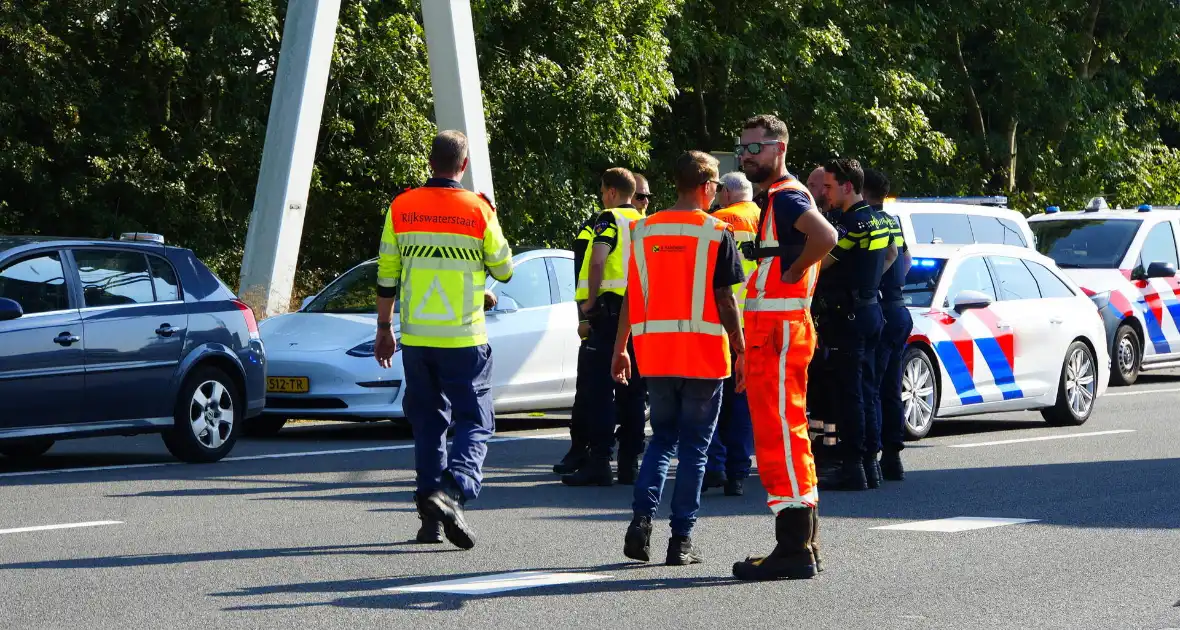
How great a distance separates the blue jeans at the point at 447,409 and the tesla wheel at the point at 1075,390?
7372 millimetres

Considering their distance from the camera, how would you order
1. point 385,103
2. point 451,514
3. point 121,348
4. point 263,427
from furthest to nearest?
1. point 385,103
2. point 263,427
3. point 121,348
4. point 451,514

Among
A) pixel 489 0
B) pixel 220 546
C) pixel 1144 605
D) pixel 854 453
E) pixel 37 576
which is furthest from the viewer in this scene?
pixel 489 0

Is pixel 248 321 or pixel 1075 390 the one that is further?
pixel 1075 390

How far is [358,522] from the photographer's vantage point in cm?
884

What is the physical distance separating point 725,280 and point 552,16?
1967 cm

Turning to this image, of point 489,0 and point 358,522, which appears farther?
point 489,0

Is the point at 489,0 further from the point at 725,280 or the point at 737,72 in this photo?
the point at 725,280

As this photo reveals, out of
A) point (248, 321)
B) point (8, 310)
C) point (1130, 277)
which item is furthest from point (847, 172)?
point (1130, 277)

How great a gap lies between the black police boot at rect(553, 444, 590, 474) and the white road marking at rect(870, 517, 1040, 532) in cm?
244

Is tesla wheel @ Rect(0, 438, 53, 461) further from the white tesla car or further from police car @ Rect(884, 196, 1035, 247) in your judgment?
police car @ Rect(884, 196, 1035, 247)

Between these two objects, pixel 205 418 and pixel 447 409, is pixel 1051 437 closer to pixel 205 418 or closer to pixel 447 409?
pixel 205 418

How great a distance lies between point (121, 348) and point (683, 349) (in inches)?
193

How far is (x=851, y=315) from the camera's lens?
10.0 m

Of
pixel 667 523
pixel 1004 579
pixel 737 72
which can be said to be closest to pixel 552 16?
pixel 737 72
